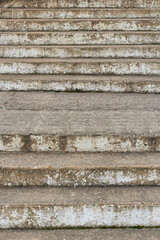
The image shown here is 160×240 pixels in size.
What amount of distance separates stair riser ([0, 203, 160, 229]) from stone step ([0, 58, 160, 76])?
259cm

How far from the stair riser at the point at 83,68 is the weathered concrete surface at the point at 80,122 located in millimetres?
1163

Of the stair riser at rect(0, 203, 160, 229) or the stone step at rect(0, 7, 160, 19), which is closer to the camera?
the stair riser at rect(0, 203, 160, 229)

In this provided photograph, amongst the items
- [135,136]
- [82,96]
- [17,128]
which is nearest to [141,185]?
[135,136]

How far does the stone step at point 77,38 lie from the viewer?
508cm

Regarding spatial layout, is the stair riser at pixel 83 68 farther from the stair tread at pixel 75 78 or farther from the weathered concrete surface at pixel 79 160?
the weathered concrete surface at pixel 79 160

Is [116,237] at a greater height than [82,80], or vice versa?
[82,80]

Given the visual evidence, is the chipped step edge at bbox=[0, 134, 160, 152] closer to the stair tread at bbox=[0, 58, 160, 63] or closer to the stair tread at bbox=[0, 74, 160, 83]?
the stair tread at bbox=[0, 74, 160, 83]

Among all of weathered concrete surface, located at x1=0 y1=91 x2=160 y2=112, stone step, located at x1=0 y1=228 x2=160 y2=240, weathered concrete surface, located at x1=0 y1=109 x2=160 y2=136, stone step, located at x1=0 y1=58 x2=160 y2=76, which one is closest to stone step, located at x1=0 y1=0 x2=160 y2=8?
stone step, located at x1=0 y1=58 x2=160 y2=76

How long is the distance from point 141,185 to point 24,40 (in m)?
3.68

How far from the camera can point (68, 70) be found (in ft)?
14.3

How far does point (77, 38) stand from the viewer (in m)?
5.16

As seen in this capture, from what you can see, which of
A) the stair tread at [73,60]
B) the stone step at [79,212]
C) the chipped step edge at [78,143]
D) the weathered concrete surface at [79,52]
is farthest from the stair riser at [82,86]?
the stone step at [79,212]

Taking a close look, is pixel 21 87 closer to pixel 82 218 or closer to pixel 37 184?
pixel 37 184

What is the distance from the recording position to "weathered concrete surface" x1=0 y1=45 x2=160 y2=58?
4715mm
